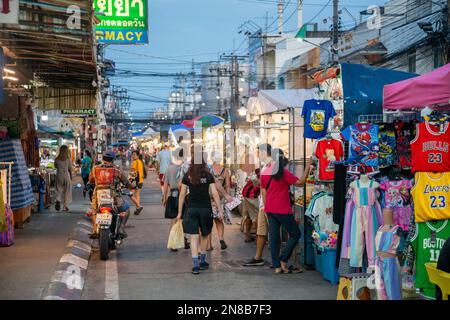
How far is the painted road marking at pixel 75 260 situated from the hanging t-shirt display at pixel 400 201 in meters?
4.93

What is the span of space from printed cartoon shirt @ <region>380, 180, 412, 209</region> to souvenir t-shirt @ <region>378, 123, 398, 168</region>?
A: 1.35ft

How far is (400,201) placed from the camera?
7.68 meters

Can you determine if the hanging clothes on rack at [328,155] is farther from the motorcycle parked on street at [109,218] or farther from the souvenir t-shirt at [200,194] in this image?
the motorcycle parked on street at [109,218]

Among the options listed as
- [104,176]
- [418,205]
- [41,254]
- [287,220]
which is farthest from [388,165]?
[41,254]

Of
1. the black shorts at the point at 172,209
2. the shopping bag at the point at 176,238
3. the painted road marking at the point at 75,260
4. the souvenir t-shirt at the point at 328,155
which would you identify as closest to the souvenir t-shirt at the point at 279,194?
the souvenir t-shirt at the point at 328,155

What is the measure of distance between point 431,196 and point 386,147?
1.28 m

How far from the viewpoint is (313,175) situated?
946 cm

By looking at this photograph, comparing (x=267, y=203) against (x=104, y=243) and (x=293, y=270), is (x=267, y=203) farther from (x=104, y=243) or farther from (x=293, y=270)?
(x=104, y=243)

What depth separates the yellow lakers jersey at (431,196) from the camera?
693 centimetres

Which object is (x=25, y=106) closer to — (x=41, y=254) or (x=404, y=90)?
(x=41, y=254)

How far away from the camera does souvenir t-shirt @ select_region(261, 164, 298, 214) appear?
9.01 meters

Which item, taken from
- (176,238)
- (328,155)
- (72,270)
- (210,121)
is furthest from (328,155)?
(210,121)

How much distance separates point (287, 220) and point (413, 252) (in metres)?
2.10

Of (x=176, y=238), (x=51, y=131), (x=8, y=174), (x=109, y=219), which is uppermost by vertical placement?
(x=51, y=131)
